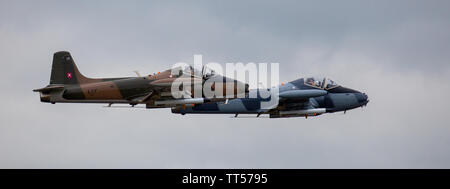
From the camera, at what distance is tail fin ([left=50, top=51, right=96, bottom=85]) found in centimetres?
5625

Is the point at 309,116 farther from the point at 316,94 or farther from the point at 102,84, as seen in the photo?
the point at 102,84

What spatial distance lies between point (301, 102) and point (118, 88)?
1331cm

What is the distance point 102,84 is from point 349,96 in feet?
58.3

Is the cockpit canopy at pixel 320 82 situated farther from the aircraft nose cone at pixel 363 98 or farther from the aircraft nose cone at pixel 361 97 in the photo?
the aircraft nose cone at pixel 363 98

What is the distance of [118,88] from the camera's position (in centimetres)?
5562

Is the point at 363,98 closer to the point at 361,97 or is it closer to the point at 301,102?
the point at 361,97

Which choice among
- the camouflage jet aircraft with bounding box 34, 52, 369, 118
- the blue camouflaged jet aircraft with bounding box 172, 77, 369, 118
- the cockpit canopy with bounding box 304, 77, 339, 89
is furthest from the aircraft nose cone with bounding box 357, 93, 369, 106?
the camouflage jet aircraft with bounding box 34, 52, 369, 118

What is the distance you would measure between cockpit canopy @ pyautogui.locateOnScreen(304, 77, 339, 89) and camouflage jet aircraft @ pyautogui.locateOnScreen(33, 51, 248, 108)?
7.82 m

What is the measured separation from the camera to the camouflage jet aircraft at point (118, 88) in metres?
55.6

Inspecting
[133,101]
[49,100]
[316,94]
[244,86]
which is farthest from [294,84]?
[49,100]

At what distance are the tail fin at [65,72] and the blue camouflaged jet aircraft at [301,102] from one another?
6.86m

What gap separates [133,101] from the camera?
56.1m

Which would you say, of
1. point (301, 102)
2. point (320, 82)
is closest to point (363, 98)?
point (320, 82)

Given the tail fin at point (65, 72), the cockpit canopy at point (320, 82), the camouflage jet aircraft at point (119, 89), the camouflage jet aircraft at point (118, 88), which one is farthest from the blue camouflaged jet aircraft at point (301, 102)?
the tail fin at point (65, 72)
